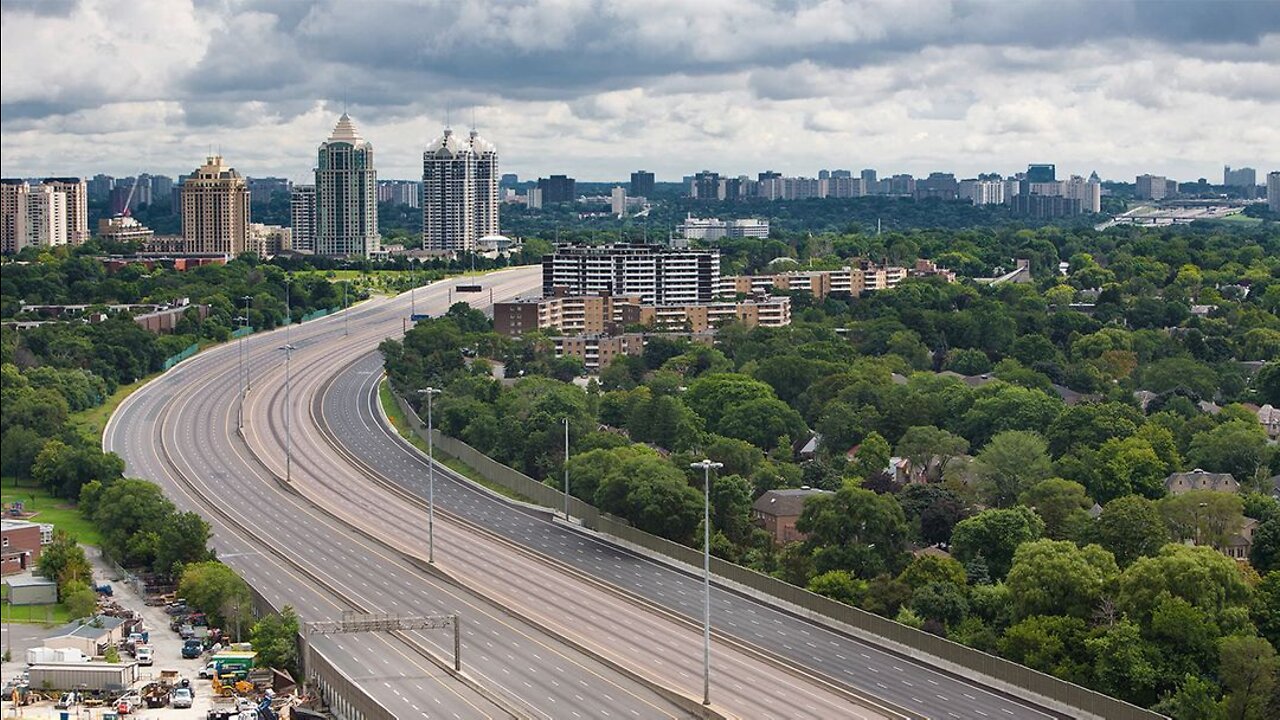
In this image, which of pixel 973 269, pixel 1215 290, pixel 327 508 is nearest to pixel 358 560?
pixel 327 508

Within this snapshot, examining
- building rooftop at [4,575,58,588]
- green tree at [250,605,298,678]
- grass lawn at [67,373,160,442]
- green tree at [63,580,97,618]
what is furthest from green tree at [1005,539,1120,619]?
grass lawn at [67,373,160,442]

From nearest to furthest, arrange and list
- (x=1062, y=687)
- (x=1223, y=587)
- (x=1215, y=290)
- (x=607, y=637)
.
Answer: (x=1062, y=687), (x=1223, y=587), (x=607, y=637), (x=1215, y=290)

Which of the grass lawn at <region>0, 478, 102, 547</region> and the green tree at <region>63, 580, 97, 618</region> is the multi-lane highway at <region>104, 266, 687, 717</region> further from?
the green tree at <region>63, 580, 97, 618</region>

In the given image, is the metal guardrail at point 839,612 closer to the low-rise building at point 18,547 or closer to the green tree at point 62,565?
the green tree at point 62,565

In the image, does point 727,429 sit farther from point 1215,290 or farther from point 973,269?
point 973,269

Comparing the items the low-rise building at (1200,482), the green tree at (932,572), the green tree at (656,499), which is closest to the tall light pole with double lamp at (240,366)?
the green tree at (656,499)
